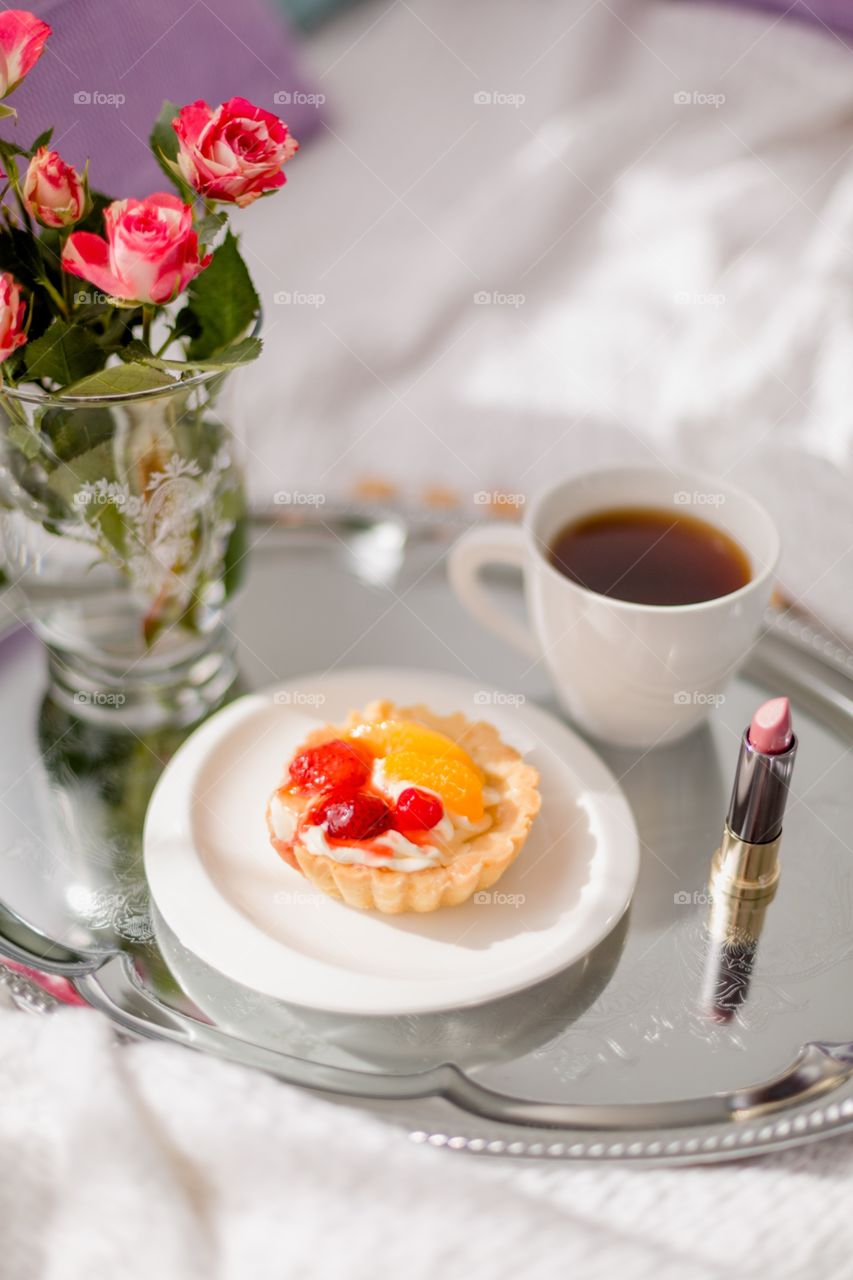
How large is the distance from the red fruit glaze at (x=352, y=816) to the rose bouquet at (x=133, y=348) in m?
0.27

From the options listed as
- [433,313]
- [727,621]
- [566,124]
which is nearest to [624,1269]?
[727,621]

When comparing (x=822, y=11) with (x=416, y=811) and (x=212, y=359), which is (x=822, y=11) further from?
(x=416, y=811)

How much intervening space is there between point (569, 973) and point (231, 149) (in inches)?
23.7

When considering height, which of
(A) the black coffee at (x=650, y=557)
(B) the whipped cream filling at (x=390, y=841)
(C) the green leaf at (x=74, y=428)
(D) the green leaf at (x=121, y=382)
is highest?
(D) the green leaf at (x=121, y=382)

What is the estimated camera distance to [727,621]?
0.93 metres

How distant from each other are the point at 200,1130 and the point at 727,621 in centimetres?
52

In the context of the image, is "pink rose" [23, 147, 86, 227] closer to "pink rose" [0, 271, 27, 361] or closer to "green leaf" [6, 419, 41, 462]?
"pink rose" [0, 271, 27, 361]

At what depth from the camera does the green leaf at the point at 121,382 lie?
33.1 inches

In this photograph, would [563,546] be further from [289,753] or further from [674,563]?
[289,753]

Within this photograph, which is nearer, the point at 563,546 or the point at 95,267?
the point at 95,267

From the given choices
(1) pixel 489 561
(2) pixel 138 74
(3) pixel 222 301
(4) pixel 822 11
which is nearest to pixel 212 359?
(3) pixel 222 301

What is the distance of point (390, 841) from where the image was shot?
0.84 metres

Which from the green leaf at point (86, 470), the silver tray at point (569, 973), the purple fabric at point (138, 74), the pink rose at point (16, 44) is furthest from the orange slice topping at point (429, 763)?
the purple fabric at point (138, 74)

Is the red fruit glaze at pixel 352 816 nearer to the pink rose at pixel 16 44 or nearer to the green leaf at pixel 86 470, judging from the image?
the green leaf at pixel 86 470
